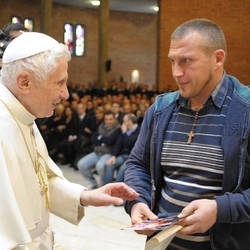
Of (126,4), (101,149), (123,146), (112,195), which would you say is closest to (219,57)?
(112,195)

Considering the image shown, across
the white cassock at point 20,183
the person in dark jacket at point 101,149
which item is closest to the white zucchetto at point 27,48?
the white cassock at point 20,183

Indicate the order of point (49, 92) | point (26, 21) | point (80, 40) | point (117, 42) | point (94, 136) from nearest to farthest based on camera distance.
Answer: point (49, 92), point (94, 136), point (26, 21), point (80, 40), point (117, 42)

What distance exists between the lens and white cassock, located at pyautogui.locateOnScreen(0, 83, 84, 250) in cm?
171

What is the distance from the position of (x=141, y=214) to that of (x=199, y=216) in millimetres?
372

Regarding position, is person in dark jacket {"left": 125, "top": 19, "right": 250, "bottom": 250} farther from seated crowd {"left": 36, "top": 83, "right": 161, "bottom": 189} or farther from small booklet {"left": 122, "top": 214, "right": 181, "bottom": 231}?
seated crowd {"left": 36, "top": 83, "right": 161, "bottom": 189}

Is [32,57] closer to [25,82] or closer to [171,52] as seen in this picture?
[25,82]

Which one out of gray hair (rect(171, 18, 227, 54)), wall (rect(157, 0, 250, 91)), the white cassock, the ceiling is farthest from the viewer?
the ceiling

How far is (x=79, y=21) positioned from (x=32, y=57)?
2344cm

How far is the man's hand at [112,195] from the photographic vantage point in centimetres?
213

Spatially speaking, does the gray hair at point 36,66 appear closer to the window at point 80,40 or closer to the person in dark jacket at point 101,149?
the person in dark jacket at point 101,149

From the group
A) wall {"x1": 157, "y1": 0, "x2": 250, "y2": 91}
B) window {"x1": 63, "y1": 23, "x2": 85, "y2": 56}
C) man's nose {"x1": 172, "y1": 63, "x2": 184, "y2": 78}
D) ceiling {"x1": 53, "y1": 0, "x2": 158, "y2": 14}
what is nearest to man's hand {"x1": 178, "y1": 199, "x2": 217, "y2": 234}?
man's nose {"x1": 172, "y1": 63, "x2": 184, "y2": 78}

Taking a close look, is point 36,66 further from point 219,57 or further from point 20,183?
point 219,57

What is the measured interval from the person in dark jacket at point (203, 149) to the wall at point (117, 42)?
71.5 feet

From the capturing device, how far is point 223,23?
58.9 feet
